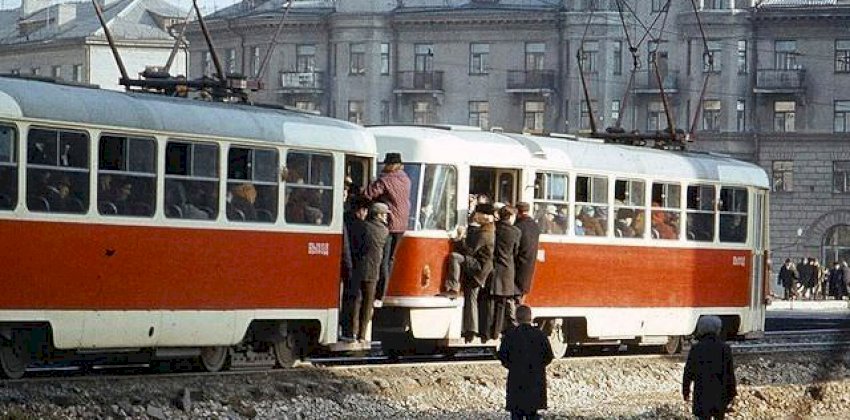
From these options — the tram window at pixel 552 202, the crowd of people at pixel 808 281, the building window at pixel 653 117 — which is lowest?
the crowd of people at pixel 808 281

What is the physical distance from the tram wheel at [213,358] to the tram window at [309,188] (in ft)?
4.83

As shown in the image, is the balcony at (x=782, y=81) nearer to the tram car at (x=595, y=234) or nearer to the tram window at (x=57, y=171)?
the tram car at (x=595, y=234)

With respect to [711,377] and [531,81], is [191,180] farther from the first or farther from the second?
[531,81]

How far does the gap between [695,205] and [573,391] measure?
597 centimetres

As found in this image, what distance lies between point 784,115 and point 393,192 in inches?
3215

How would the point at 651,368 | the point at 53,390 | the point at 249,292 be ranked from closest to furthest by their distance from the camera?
the point at 53,390 < the point at 249,292 < the point at 651,368

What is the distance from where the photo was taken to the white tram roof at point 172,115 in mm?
17453

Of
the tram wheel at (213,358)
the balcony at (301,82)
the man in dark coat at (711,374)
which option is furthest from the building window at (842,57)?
the man in dark coat at (711,374)

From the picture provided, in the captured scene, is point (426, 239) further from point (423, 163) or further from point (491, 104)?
point (491, 104)

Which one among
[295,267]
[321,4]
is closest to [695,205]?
[295,267]

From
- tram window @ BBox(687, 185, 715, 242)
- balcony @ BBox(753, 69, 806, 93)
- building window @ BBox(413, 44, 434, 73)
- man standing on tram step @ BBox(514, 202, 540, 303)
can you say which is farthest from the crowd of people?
man standing on tram step @ BBox(514, 202, 540, 303)

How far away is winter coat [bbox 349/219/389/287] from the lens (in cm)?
2103

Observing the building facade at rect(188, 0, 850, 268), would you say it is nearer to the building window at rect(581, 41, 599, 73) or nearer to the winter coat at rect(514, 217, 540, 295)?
the building window at rect(581, 41, 599, 73)

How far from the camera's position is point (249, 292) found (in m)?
20.1
